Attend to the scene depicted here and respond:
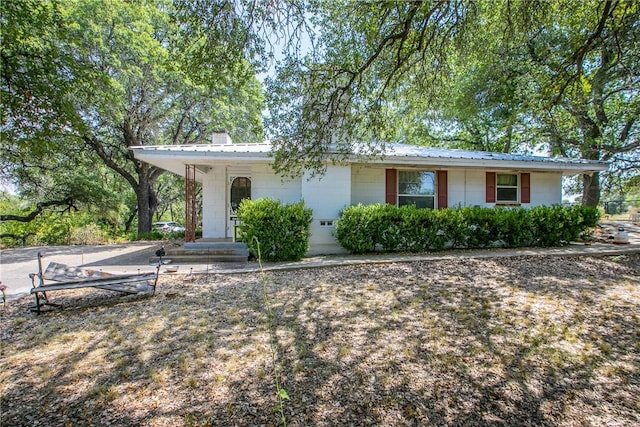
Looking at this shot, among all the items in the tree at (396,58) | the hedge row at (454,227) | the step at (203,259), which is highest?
the tree at (396,58)

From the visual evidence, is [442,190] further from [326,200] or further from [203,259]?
[203,259]

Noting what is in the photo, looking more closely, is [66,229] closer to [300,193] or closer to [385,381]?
[300,193]

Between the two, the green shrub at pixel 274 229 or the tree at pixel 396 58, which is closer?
the tree at pixel 396 58

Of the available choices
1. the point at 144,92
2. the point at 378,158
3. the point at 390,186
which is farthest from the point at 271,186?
the point at 144,92

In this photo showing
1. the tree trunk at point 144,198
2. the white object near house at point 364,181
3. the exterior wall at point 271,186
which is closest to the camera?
the white object near house at point 364,181

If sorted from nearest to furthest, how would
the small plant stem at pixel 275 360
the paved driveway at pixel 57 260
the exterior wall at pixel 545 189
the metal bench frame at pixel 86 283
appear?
the small plant stem at pixel 275 360 < the metal bench frame at pixel 86 283 < the paved driveway at pixel 57 260 < the exterior wall at pixel 545 189

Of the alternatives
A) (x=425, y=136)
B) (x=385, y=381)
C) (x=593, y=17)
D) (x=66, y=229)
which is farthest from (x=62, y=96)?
(x=425, y=136)

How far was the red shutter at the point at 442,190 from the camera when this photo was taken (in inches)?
388

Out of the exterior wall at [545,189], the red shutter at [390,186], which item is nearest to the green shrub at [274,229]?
the red shutter at [390,186]

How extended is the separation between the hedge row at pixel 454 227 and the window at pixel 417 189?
127 centimetres

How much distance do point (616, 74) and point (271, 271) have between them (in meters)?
10.7

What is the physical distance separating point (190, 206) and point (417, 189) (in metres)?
7.24

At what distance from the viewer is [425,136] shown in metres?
20.3

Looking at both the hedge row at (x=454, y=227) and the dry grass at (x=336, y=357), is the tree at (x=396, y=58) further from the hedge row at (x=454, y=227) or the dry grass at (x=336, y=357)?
the dry grass at (x=336, y=357)
